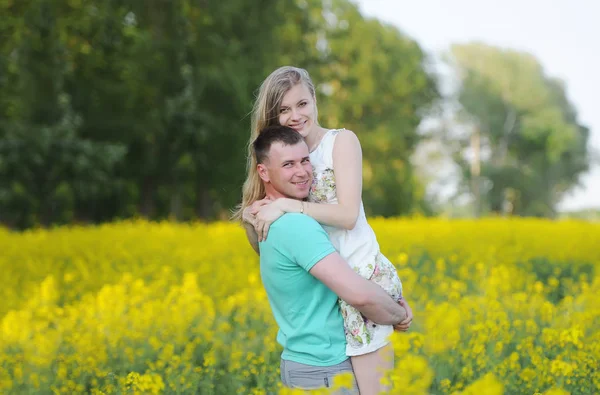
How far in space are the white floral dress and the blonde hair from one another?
8.7 inches

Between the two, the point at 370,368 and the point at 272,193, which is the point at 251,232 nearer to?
the point at 272,193

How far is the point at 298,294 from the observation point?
2857 millimetres

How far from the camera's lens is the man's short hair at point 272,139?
2857 millimetres

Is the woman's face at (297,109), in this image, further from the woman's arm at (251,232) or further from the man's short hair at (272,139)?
the woman's arm at (251,232)

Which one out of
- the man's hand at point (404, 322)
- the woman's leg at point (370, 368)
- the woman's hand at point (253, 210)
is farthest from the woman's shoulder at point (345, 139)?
the woman's leg at point (370, 368)

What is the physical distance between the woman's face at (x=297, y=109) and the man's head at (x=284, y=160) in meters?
0.13

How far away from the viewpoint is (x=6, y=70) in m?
23.1

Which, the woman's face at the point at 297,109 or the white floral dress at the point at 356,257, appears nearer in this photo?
the white floral dress at the point at 356,257

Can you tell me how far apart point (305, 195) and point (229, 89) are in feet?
72.0

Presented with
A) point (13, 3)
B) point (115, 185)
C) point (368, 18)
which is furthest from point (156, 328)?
point (368, 18)

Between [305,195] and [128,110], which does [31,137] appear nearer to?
[128,110]

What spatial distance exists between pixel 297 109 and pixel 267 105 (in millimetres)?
124

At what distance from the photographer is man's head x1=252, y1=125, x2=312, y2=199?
9.32 feet

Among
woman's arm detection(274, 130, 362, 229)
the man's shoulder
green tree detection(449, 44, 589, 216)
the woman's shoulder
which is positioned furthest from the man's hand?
green tree detection(449, 44, 589, 216)
